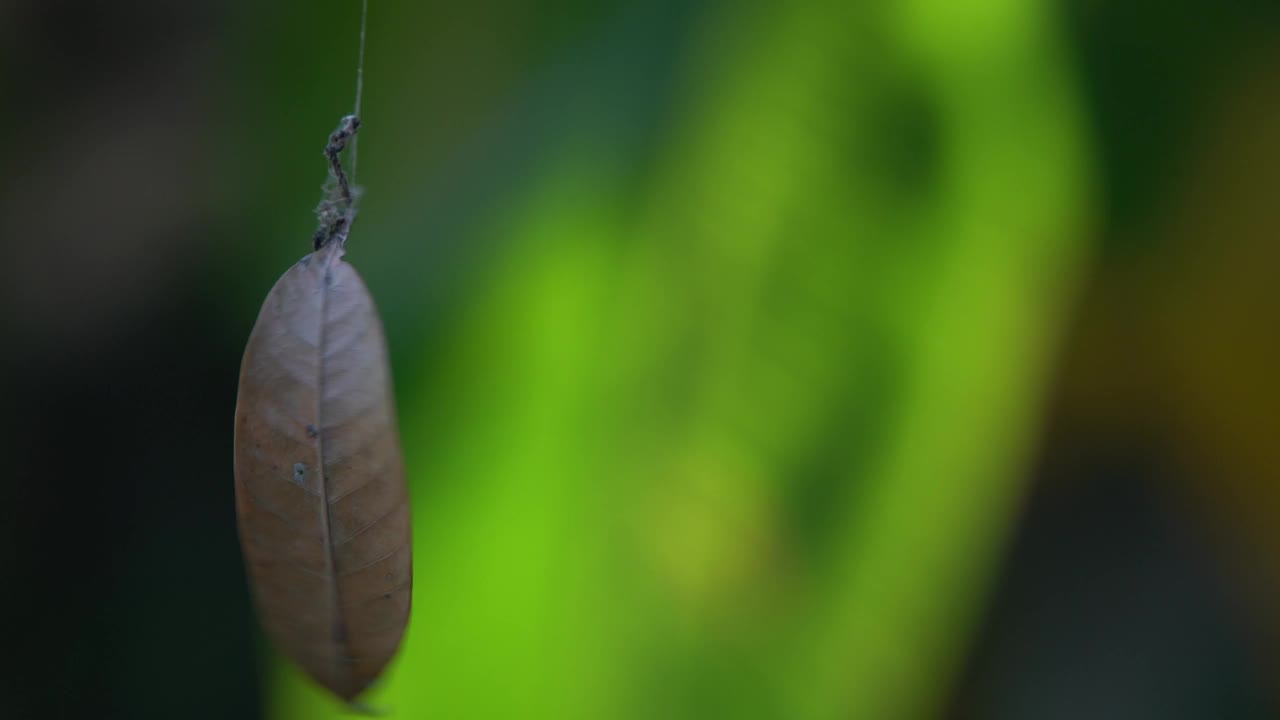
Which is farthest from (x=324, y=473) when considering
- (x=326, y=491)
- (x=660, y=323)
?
(x=660, y=323)

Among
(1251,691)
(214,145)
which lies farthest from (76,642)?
(1251,691)

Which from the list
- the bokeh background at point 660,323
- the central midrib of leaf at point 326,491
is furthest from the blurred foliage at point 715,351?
the central midrib of leaf at point 326,491

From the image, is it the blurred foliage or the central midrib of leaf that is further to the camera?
the blurred foliage

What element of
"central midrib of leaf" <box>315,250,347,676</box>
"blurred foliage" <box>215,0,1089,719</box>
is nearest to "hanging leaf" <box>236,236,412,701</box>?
"central midrib of leaf" <box>315,250,347,676</box>

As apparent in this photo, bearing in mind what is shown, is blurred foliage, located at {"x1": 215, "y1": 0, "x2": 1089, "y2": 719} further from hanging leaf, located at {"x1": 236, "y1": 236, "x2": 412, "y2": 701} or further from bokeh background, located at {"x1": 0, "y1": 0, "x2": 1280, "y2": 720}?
hanging leaf, located at {"x1": 236, "y1": 236, "x2": 412, "y2": 701}

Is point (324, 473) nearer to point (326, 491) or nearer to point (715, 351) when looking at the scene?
point (326, 491)

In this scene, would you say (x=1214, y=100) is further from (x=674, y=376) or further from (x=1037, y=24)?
(x=674, y=376)

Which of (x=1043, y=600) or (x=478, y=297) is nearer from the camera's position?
(x=478, y=297)
